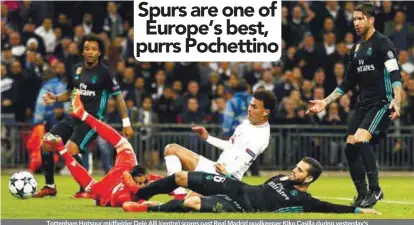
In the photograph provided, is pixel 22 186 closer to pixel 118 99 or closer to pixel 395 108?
pixel 118 99

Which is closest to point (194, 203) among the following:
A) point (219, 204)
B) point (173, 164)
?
point (219, 204)

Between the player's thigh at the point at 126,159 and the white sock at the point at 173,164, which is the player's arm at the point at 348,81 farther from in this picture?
the player's thigh at the point at 126,159

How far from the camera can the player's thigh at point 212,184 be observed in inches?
575

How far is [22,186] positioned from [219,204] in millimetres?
4452

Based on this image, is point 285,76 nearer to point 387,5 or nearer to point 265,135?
point 387,5

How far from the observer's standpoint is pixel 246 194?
14.7 metres

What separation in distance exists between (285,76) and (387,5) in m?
3.01

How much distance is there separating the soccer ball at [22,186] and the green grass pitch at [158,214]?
0.40ft

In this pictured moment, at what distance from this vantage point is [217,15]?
18.0 metres

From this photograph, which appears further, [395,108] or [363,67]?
[363,67]

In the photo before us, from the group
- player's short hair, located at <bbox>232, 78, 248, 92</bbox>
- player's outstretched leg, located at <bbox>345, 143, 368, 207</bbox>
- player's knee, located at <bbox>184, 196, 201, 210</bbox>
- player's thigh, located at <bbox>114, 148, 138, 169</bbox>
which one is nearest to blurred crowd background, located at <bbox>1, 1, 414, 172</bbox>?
player's short hair, located at <bbox>232, 78, 248, 92</bbox>

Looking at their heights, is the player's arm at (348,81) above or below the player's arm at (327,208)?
above

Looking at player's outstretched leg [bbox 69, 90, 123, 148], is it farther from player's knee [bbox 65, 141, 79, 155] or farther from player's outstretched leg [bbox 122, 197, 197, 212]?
player's outstretched leg [bbox 122, 197, 197, 212]

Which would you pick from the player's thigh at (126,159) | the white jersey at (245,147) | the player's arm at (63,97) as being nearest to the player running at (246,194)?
the white jersey at (245,147)
